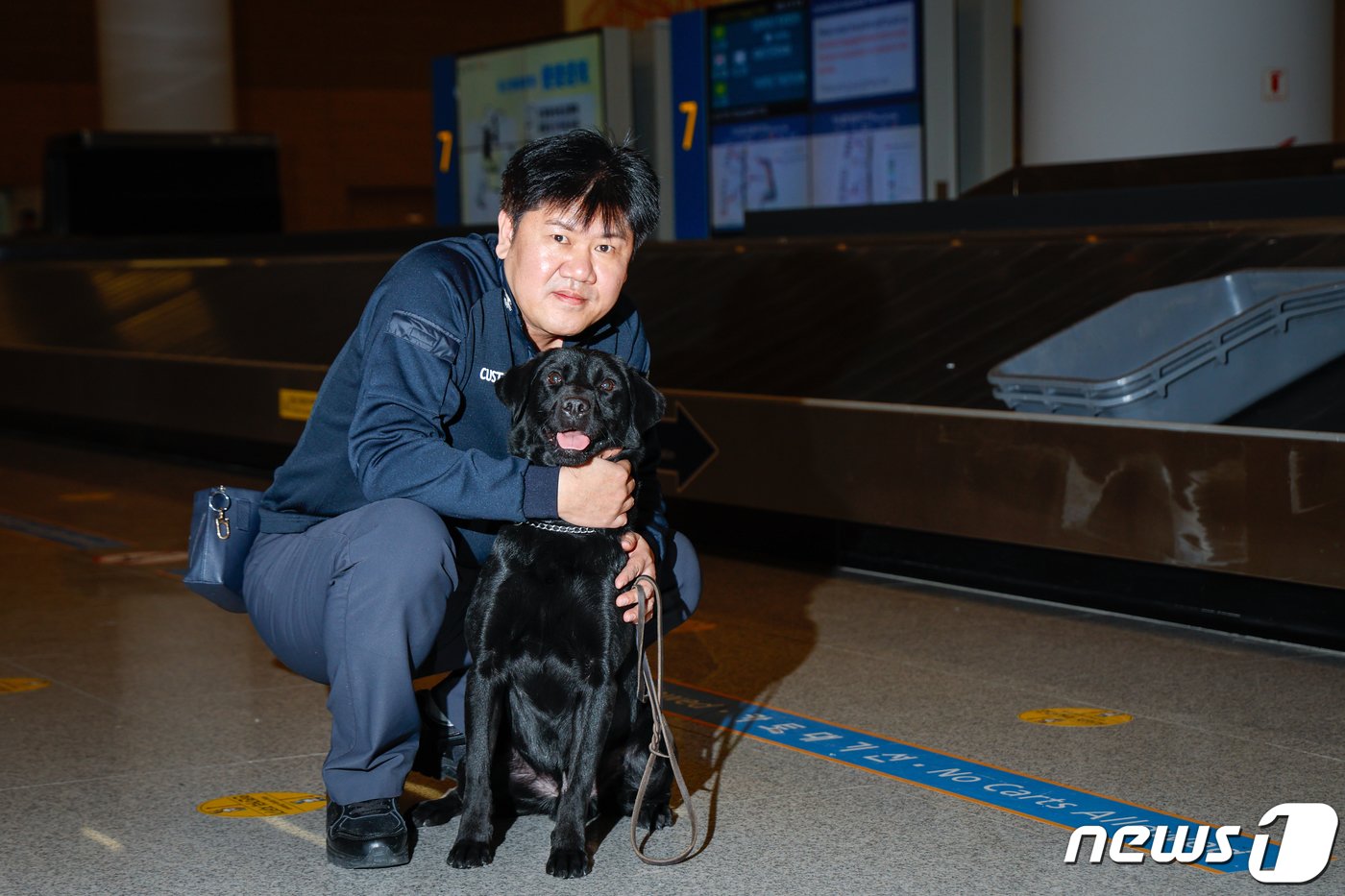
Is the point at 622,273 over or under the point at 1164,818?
over

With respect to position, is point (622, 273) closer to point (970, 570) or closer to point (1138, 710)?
point (1138, 710)

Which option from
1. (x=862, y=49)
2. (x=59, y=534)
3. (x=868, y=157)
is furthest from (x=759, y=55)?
(x=59, y=534)

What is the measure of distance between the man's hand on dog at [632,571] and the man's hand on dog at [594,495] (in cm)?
7

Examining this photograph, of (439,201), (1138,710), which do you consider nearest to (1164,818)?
(1138,710)

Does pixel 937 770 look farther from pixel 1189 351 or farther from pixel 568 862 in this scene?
pixel 1189 351

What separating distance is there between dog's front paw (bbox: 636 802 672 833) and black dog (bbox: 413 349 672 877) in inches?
7.5

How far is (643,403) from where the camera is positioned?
2404 mm

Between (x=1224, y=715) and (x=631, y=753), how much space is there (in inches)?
56.4

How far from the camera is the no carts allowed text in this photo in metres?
2.39

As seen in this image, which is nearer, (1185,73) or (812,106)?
(1185,73)

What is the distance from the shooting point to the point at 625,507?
2369 millimetres

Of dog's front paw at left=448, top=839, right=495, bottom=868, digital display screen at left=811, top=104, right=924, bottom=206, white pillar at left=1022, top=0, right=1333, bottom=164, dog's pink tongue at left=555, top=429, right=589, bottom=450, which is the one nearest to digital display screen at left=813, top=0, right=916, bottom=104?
digital display screen at left=811, top=104, right=924, bottom=206

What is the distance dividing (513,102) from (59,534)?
7.50 m

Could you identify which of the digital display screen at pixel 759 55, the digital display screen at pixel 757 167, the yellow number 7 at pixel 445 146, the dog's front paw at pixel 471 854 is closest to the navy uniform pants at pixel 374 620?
the dog's front paw at pixel 471 854
